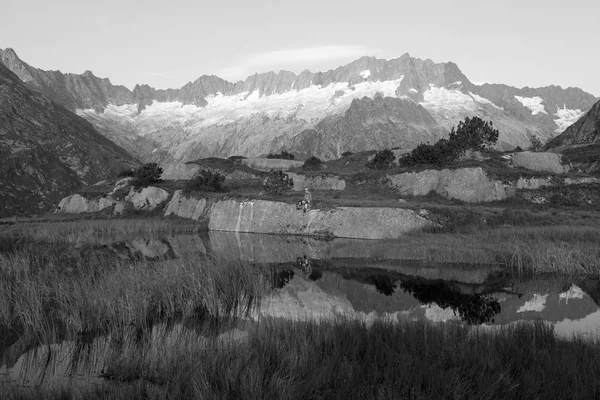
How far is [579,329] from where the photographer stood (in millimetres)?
16266

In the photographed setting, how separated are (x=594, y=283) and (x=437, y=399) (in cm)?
2103

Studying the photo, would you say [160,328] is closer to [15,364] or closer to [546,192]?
[15,364]

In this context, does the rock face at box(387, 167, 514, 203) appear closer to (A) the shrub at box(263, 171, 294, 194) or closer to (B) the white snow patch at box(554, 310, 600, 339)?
(A) the shrub at box(263, 171, 294, 194)

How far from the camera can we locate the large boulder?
3418 inches

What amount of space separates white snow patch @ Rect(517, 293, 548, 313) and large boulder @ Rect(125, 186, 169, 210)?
253ft

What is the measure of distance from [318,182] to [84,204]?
175 ft

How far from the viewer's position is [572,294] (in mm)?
22547

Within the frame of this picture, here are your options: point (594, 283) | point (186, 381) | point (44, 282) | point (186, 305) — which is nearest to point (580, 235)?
point (594, 283)

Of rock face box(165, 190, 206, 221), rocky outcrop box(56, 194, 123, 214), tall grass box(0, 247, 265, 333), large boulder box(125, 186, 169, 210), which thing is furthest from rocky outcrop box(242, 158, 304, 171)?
tall grass box(0, 247, 265, 333)

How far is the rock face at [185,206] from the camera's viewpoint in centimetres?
7644

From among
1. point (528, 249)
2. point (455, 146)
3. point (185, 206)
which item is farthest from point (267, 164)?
point (528, 249)

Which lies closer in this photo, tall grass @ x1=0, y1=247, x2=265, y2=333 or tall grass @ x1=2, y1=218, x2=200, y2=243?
tall grass @ x1=0, y1=247, x2=265, y2=333

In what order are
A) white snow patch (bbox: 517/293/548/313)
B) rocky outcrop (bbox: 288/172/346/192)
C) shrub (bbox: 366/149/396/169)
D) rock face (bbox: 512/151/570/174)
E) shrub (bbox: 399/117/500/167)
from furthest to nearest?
shrub (bbox: 366/149/396/169), rocky outcrop (bbox: 288/172/346/192), shrub (bbox: 399/117/500/167), rock face (bbox: 512/151/570/174), white snow patch (bbox: 517/293/548/313)

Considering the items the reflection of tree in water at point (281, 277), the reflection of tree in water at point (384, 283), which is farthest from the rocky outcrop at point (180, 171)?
the reflection of tree in water at point (384, 283)
